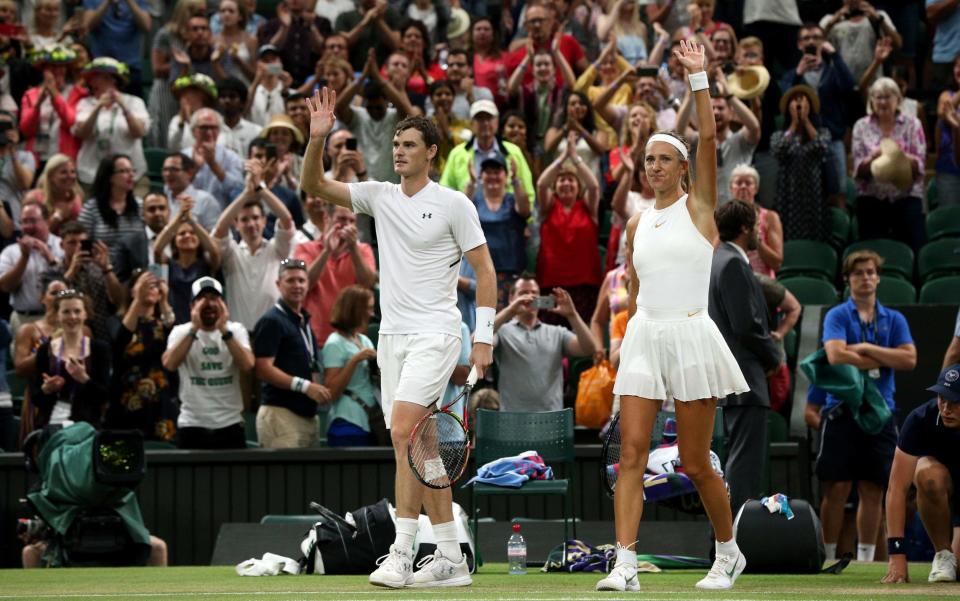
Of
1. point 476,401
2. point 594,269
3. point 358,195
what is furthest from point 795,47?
point 358,195

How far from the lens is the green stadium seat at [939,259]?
1294 cm

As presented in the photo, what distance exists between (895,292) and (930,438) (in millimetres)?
5342

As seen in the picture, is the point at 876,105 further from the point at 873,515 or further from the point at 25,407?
the point at 25,407

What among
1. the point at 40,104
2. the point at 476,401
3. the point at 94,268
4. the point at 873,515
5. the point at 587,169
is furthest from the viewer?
the point at 40,104

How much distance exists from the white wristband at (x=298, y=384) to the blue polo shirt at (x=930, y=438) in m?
4.57

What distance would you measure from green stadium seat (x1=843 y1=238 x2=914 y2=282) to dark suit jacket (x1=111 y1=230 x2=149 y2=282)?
5.97m

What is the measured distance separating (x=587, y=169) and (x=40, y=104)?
18.2ft

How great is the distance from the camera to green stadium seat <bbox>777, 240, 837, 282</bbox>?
42.1 ft

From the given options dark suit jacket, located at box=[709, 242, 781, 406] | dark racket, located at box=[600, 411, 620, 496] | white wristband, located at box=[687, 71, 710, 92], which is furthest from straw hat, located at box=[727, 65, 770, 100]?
white wristband, located at box=[687, 71, 710, 92]

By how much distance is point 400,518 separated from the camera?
668 centimetres

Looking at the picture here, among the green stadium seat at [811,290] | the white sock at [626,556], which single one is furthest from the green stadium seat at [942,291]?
the white sock at [626,556]

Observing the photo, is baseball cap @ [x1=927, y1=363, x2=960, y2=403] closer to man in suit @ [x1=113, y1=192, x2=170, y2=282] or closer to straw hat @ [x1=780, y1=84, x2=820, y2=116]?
straw hat @ [x1=780, y1=84, x2=820, y2=116]

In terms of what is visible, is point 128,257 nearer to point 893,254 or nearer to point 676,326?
point 893,254

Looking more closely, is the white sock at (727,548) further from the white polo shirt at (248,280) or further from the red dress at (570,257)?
the white polo shirt at (248,280)
